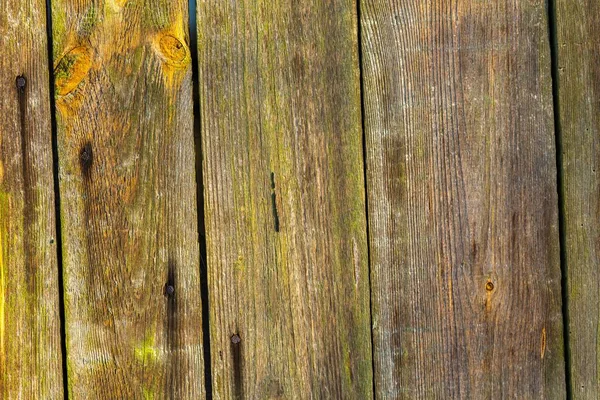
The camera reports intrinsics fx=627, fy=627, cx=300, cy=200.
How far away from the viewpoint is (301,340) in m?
1.32

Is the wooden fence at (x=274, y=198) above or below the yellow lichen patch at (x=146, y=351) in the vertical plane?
above

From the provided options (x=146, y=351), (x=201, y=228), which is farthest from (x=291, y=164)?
(x=146, y=351)

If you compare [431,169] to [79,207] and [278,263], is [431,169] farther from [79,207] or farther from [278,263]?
[79,207]

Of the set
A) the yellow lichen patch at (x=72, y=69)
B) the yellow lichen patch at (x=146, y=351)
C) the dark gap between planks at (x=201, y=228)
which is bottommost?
the yellow lichen patch at (x=146, y=351)

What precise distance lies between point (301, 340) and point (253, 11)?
2.30ft

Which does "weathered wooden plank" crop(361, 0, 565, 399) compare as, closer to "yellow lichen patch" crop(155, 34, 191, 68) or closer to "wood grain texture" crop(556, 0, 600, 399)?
"wood grain texture" crop(556, 0, 600, 399)

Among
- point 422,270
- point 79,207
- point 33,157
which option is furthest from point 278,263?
point 33,157

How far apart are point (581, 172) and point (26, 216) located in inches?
46.3

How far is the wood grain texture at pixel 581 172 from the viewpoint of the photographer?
4.37ft

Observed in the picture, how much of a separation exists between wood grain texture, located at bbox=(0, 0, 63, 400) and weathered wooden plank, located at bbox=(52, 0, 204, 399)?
0.12ft

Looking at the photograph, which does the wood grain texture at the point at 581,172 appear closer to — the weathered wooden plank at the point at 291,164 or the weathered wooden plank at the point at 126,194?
the weathered wooden plank at the point at 291,164

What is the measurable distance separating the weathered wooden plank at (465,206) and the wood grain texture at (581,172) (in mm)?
34

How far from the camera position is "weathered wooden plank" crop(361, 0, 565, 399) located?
132 cm

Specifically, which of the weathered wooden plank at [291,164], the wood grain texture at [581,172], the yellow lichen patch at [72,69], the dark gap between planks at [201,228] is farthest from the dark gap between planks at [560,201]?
the yellow lichen patch at [72,69]
